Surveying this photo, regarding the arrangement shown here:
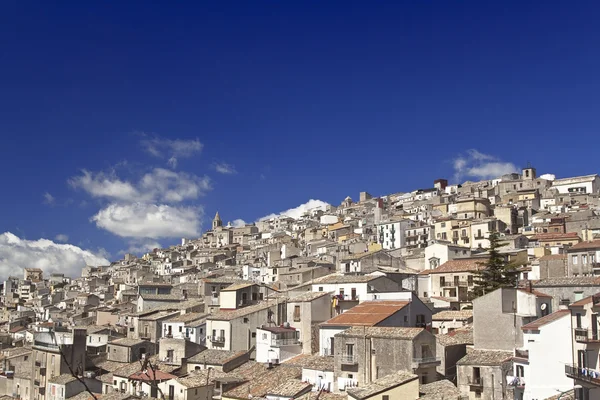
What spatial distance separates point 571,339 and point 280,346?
813 inches

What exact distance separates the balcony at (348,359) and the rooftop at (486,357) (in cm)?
616

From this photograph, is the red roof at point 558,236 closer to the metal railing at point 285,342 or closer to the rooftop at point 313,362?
the metal railing at point 285,342

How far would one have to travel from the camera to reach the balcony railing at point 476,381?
33.2m

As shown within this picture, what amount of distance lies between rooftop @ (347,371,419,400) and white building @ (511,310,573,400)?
18.0ft

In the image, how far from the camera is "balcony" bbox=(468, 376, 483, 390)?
109ft

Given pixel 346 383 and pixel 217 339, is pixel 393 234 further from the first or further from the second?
pixel 346 383

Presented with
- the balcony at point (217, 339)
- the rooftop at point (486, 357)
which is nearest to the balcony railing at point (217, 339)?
the balcony at point (217, 339)

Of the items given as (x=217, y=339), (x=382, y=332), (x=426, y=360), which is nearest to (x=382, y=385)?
(x=426, y=360)

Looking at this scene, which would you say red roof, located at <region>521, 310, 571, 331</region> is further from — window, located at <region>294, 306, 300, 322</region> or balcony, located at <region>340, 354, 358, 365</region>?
window, located at <region>294, 306, 300, 322</region>

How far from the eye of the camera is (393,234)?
95438 mm

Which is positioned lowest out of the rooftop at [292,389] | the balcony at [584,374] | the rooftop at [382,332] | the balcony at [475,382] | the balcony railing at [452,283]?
the rooftop at [292,389]

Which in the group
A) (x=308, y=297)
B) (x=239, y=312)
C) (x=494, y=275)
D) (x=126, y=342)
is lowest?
(x=126, y=342)

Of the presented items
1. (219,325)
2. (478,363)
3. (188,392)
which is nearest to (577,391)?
(478,363)

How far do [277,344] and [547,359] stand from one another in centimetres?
1996
